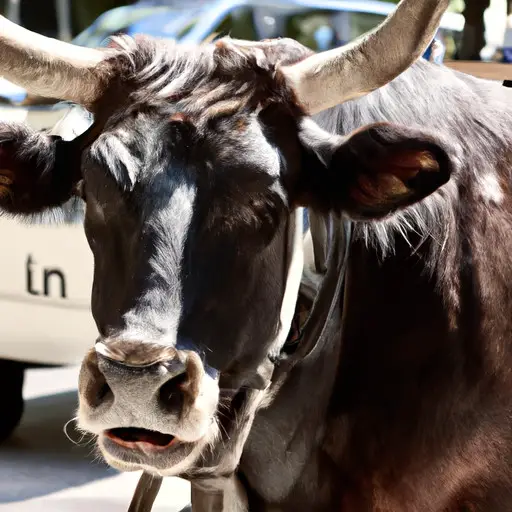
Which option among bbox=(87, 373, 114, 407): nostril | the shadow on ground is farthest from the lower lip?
the shadow on ground

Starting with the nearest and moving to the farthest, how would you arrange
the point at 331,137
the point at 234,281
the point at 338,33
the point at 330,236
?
the point at 234,281 < the point at 331,137 < the point at 330,236 < the point at 338,33

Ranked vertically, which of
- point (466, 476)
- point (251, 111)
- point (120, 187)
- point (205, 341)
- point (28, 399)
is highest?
point (251, 111)

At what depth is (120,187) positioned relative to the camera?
209 cm

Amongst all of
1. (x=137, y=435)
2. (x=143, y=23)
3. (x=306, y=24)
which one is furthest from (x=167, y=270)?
(x=306, y=24)

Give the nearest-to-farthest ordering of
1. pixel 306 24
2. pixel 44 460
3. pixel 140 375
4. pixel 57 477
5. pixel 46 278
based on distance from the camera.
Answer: pixel 140 375, pixel 46 278, pixel 57 477, pixel 44 460, pixel 306 24

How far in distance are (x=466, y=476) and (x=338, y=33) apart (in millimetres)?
3583

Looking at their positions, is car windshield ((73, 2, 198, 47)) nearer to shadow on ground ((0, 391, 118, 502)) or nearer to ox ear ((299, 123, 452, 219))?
shadow on ground ((0, 391, 118, 502))

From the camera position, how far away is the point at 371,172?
2.22m

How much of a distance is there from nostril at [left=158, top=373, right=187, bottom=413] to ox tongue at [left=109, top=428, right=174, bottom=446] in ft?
0.34

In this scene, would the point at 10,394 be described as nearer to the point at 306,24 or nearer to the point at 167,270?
the point at 306,24

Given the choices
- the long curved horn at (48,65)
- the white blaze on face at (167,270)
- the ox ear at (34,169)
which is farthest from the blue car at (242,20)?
the white blaze on face at (167,270)

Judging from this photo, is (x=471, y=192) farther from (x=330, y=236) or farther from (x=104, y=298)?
(x=104, y=298)

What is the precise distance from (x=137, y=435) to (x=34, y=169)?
0.77 meters

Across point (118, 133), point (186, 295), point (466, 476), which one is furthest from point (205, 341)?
point (466, 476)
